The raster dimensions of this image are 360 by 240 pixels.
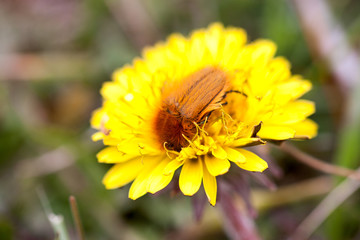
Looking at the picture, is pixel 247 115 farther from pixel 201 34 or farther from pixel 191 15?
pixel 191 15

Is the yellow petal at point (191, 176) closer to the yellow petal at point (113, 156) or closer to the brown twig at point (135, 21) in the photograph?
the yellow petal at point (113, 156)

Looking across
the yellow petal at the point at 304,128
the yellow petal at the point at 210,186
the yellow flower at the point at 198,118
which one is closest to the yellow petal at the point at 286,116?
the yellow flower at the point at 198,118

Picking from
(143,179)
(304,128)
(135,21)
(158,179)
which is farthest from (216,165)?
(135,21)

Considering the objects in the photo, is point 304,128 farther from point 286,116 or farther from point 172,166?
point 172,166

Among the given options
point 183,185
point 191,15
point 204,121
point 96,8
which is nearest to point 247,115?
point 204,121

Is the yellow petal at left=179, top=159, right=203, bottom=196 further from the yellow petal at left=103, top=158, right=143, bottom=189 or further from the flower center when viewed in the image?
the yellow petal at left=103, top=158, right=143, bottom=189

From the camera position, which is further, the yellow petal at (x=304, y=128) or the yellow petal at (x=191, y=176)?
the yellow petal at (x=304, y=128)
